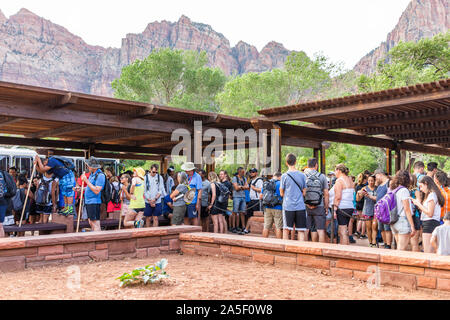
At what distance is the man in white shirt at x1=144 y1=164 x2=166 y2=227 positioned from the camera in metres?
8.48

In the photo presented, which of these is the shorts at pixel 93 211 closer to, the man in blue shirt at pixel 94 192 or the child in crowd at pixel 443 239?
the man in blue shirt at pixel 94 192

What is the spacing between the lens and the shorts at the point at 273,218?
312 inches

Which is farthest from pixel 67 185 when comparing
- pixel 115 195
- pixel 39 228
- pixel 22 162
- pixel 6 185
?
pixel 22 162

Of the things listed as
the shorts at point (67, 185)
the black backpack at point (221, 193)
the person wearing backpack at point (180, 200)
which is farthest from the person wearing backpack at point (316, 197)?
the shorts at point (67, 185)

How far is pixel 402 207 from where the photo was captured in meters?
5.77

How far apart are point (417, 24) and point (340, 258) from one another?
371 ft

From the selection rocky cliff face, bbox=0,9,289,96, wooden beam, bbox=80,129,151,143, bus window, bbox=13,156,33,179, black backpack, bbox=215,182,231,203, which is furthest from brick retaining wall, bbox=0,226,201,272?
rocky cliff face, bbox=0,9,289,96

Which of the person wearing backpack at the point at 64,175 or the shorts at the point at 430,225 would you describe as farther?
the person wearing backpack at the point at 64,175

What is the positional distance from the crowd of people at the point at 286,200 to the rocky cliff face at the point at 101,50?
11262cm

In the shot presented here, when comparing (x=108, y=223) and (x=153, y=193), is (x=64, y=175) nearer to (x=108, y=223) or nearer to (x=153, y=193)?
(x=108, y=223)

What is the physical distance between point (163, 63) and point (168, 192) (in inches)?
1360

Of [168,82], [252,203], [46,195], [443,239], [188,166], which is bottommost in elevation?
[443,239]

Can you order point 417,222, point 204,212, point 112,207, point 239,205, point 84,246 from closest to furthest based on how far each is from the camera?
1. point 84,246
2. point 417,222
3. point 204,212
4. point 112,207
5. point 239,205
